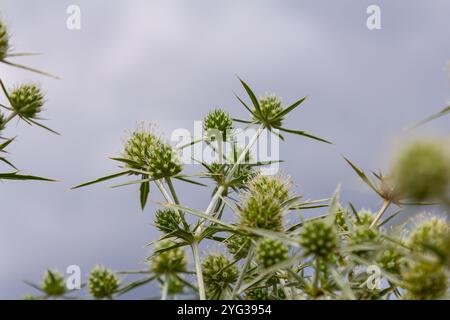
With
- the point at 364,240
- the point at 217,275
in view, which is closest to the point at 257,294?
the point at 217,275

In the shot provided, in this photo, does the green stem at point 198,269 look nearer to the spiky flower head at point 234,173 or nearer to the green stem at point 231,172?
the green stem at point 231,172

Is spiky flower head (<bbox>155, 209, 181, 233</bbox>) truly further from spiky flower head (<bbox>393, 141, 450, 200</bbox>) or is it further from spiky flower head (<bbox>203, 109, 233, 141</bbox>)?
spiky flower head (<bbox>393, 141, 450, 200</bbox>)

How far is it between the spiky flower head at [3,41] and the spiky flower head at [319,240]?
2048 millimetres

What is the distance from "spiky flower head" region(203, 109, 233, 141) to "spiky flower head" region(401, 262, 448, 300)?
6.44ft

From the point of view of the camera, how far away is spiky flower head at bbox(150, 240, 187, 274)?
2.97 metres

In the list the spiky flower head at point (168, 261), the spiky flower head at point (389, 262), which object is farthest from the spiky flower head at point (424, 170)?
the spiky flower head at point (168, 261)

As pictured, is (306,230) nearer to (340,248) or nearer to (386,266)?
(340,248)

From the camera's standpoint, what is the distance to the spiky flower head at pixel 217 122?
12.3 ft

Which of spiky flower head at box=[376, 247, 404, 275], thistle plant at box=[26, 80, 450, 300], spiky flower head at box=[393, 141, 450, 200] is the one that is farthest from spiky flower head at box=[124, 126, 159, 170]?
spiky flower head at box=[393, 141, 450, 200]

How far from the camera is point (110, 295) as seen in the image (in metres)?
2.77

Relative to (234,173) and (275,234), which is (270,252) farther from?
(234,173)

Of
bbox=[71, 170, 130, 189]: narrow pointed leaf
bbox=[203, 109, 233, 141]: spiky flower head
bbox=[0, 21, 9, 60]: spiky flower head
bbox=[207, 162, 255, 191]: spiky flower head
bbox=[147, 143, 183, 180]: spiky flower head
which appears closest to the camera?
bbox=[71, 170, 130, 189]: narrow pointed leaf

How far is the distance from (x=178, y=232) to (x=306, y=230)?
3.77 feet
